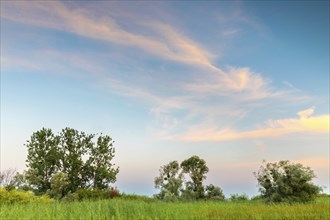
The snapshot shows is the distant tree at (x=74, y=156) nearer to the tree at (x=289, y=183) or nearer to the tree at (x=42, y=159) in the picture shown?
the tree at (x=42, y=159)

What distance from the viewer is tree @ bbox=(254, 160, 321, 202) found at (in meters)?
26.1

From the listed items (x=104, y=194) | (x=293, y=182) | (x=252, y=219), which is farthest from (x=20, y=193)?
(x=293, y=182)

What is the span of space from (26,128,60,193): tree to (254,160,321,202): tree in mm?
24908

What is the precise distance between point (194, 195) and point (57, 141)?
17622mm

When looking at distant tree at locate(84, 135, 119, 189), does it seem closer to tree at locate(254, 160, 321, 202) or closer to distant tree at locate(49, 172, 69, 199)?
distant tree at locate(49, 172, 69, 199)

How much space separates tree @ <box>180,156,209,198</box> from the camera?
3872 centimetres

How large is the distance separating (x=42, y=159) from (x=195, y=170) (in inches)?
689

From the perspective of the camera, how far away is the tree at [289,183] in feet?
85.8

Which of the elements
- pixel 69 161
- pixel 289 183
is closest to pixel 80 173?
pixel 69 161

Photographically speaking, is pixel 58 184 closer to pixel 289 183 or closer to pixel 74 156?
pixel 74 156

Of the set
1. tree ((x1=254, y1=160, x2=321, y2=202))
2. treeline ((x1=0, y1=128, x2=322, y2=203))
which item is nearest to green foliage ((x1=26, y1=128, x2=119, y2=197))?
treeline ((x1=0, y1=128, x2=322, y2=203))

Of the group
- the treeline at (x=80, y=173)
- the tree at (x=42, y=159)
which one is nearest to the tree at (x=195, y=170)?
the treeline at (x=80, y=173)

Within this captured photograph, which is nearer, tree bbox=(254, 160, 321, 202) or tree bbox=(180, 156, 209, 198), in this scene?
tree bbox=(254, 160, 321, 202)

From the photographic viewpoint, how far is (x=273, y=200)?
2630 cm
